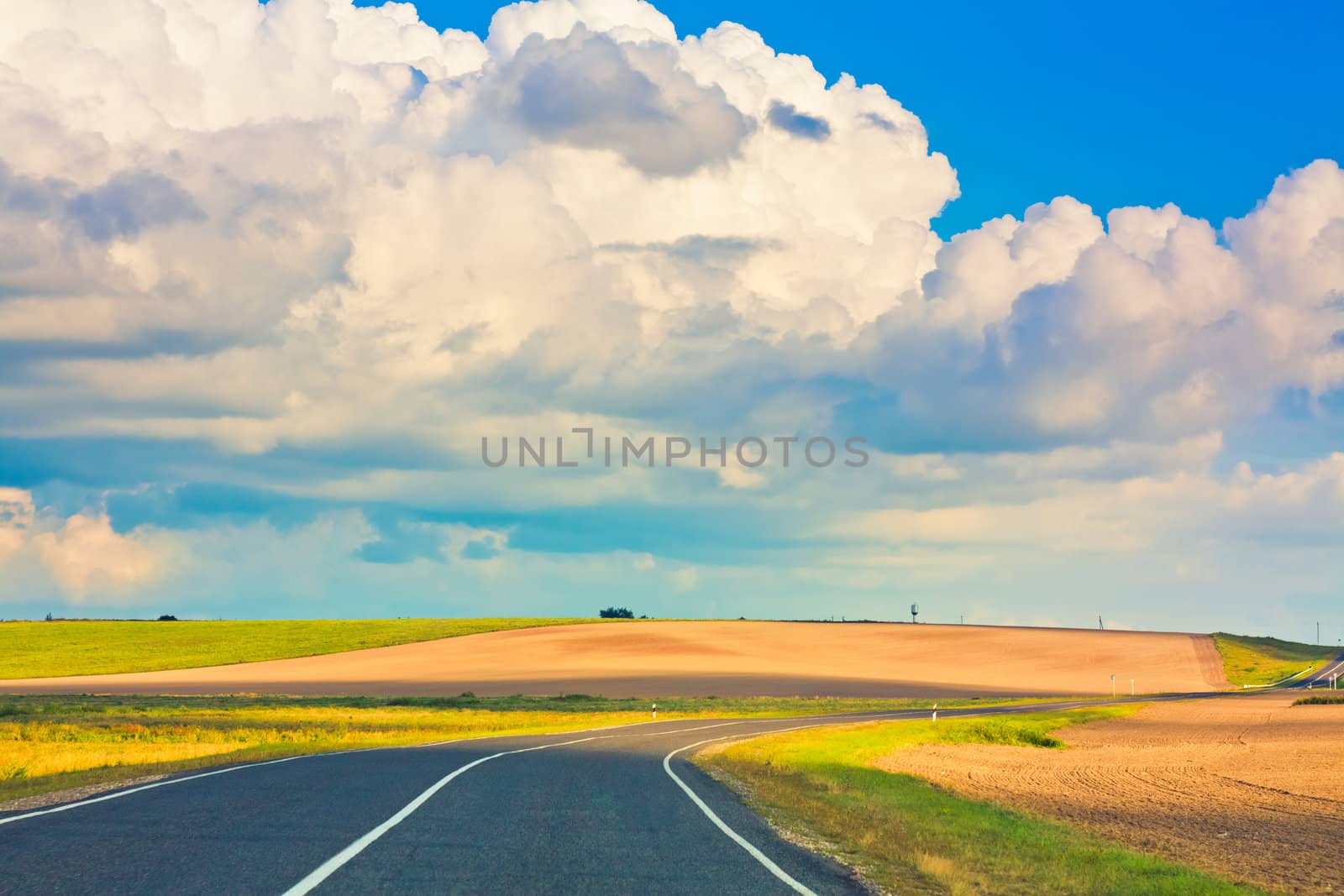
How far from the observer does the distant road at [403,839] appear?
12.3m

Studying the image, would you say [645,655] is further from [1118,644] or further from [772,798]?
[772,798]

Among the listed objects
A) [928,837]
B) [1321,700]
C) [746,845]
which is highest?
[746,845]

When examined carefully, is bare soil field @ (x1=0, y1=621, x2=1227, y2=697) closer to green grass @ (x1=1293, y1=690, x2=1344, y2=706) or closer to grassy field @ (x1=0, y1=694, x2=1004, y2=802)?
grassy field @ (x1=0, y1=694, x2=1004, y2=802)

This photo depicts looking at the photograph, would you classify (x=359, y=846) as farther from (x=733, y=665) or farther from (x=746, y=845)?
(x=733, y=665)

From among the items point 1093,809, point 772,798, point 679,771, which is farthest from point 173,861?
point 1093,809

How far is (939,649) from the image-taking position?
5418 inches

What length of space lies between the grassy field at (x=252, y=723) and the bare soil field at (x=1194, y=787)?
18892mm

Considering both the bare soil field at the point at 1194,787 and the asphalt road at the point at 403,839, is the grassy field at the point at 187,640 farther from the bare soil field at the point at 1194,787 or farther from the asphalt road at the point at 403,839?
the asphalt road at the point at 403,839

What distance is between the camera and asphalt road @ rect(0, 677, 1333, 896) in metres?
12.3

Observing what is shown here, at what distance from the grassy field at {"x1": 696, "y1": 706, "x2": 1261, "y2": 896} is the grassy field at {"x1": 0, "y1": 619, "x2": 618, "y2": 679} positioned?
101483mm

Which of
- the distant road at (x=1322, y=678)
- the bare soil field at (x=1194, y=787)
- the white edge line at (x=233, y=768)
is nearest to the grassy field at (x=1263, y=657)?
the distant road at (x=1322, y=678)

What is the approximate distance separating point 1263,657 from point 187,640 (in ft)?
440

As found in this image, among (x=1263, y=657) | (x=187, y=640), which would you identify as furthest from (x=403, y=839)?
(x=1263, y=657)

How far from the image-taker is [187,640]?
139000mm
